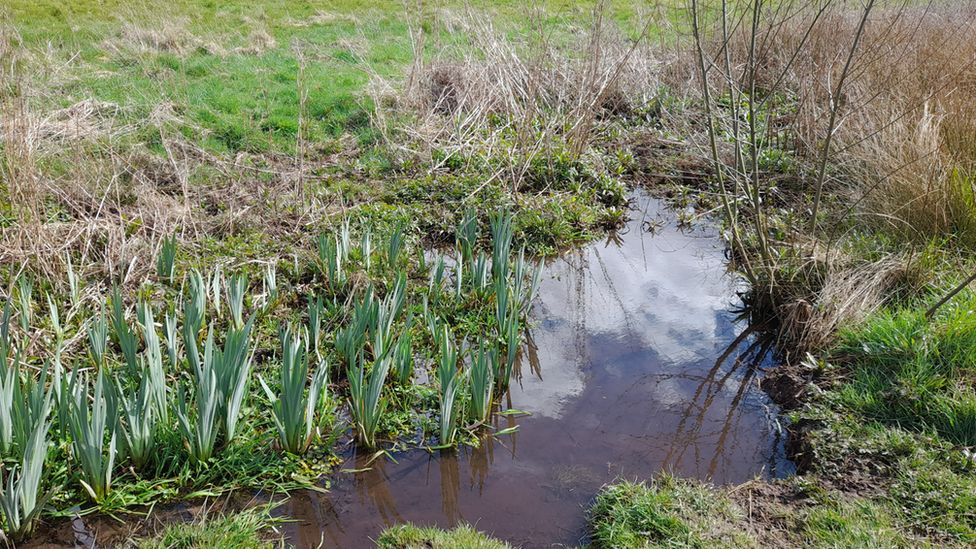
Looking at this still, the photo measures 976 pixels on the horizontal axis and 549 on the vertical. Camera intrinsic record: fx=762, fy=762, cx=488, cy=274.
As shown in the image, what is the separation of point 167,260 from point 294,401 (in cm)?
206

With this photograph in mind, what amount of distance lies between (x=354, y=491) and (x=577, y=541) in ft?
3.38

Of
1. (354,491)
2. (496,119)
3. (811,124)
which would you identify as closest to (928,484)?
(354,491)

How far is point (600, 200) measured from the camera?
7.07m

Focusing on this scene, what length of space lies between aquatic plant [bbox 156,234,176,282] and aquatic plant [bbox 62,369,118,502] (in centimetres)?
172

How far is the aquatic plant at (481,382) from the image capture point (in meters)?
3.71

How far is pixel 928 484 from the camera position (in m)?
3.35

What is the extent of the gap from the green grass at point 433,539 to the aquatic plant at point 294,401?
63 cm

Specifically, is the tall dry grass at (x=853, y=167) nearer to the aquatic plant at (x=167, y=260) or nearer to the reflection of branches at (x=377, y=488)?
the reflection of branches at (x=377, y=488)

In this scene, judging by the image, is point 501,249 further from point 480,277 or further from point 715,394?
point 715,394

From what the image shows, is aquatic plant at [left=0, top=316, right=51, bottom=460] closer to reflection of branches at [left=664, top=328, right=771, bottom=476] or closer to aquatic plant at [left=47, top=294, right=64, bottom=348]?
aquatic plant at [left=47, top=294, right=64, bottom=348]

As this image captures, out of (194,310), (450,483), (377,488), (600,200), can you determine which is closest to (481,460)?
(450,483)

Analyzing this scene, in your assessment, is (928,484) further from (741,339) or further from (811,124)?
(811,124)

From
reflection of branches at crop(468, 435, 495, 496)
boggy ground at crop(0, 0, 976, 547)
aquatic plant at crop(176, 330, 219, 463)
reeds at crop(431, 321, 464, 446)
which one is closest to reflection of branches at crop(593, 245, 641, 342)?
boggy ground at crop(0, 0, 976, 547)

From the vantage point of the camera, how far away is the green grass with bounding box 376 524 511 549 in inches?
122
